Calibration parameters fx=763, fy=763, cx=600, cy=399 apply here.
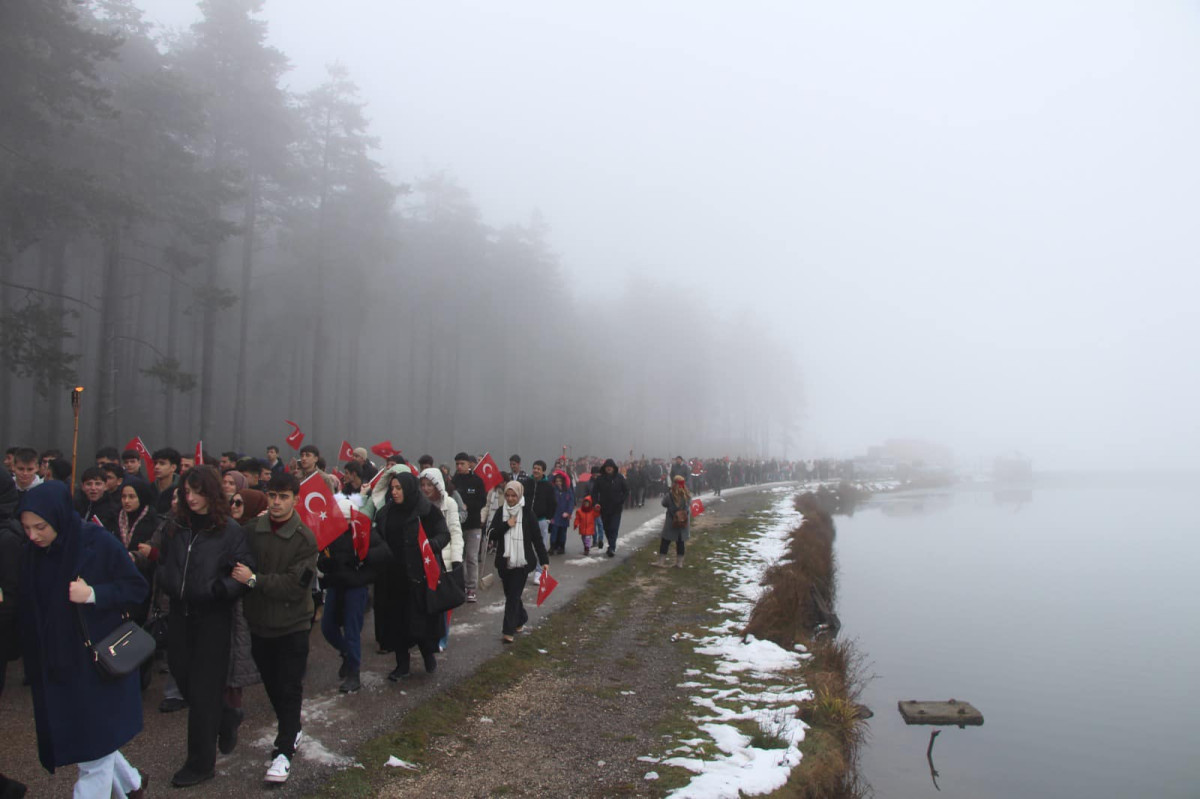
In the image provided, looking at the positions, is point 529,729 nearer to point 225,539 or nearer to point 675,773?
point 675,773

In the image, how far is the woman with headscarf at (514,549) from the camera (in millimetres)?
8898

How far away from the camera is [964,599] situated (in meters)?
20.3

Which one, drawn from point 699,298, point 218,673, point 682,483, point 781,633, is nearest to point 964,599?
point 682,483

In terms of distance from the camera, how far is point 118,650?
3785mm

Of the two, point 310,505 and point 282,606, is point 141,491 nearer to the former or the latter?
point 310,505

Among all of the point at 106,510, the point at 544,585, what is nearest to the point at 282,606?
the point at 106,510

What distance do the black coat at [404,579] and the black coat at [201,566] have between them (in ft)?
7.34

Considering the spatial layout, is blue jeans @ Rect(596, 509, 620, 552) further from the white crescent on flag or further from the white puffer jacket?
the white crescent on flag

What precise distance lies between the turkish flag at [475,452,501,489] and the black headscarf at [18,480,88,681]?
8496 millimetres

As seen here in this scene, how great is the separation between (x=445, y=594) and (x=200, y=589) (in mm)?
2848

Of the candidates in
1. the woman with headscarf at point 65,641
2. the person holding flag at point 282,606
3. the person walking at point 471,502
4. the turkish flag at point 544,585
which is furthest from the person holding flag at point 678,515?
the woman with headscarf at point 65,641

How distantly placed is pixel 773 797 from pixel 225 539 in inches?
169

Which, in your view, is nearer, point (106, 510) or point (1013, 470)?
point (106, 510)

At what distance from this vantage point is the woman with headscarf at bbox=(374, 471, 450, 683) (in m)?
7.04
